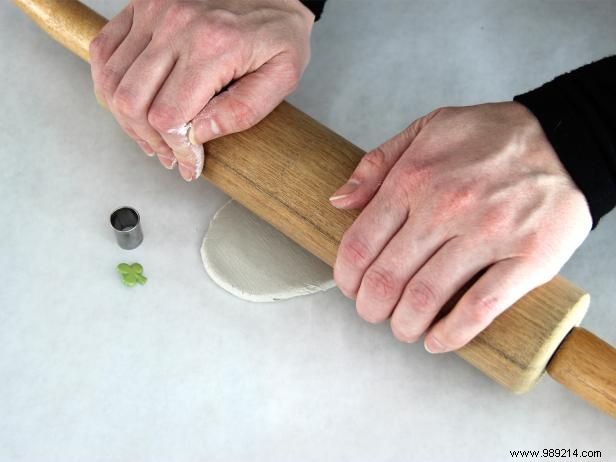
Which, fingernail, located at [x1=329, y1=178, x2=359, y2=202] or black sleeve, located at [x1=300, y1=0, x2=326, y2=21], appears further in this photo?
black sleeve, located at [x1=300, y1=0, x2=326, y2=21]

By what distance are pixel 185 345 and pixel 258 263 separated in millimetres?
227

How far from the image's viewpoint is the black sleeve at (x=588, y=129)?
124 cm

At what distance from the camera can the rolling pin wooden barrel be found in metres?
1.20

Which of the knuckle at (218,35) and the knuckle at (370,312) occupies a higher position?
the knuckle at (218,35)

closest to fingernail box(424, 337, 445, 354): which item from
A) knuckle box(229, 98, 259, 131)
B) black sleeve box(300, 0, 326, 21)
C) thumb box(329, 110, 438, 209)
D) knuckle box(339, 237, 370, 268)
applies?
knuckle box(339, 237, 370, 268)

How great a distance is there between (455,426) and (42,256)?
0.92 metres

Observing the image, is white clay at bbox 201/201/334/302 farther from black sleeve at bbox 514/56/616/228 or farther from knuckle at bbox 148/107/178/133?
black sleeve at bbox 514/56/616/228

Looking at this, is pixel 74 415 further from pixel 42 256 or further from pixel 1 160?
pixel 1 160

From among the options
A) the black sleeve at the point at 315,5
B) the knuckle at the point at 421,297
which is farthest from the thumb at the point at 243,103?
the knuckle at the point at 421,297

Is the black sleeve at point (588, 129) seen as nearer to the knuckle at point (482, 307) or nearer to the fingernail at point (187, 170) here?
the knuckle at point (482, 307)

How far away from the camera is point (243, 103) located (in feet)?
4.45

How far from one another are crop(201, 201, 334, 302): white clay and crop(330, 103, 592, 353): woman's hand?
245mm

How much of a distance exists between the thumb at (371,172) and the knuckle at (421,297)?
0.65 feet

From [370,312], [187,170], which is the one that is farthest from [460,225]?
[187,170]
